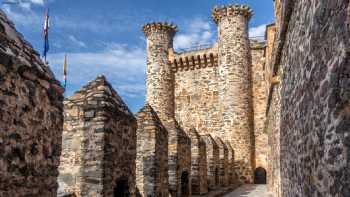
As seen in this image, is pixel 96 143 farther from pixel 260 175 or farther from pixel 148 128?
→ pixel 260 175

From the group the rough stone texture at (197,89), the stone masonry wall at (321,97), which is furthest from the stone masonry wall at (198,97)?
the stone masonry wall at (321,97)

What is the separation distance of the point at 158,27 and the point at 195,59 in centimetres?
356

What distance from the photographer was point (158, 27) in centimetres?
2980

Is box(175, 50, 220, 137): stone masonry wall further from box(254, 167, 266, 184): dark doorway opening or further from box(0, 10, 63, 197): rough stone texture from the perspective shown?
box(0, 10, 63, 197): rough stone texture

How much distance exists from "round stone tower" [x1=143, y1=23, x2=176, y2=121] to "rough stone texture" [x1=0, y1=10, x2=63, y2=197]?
24.0 meters

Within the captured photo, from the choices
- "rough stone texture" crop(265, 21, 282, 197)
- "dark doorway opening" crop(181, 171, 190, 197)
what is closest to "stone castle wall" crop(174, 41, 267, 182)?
"dark doorway opening" crop(181, 171, 190, 197)

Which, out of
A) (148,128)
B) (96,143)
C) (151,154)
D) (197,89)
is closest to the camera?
(96,143)

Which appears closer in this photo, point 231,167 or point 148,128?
point 148,128

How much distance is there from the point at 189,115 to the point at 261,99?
5.40 meters

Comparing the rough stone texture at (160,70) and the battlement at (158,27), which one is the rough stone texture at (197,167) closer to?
the rough stone texture at (160,70)

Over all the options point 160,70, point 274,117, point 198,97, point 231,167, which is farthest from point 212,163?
point 160,70

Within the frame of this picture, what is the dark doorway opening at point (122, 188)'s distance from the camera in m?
8.05

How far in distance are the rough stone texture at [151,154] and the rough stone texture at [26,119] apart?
466cm

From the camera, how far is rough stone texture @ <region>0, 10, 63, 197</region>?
4.20m
